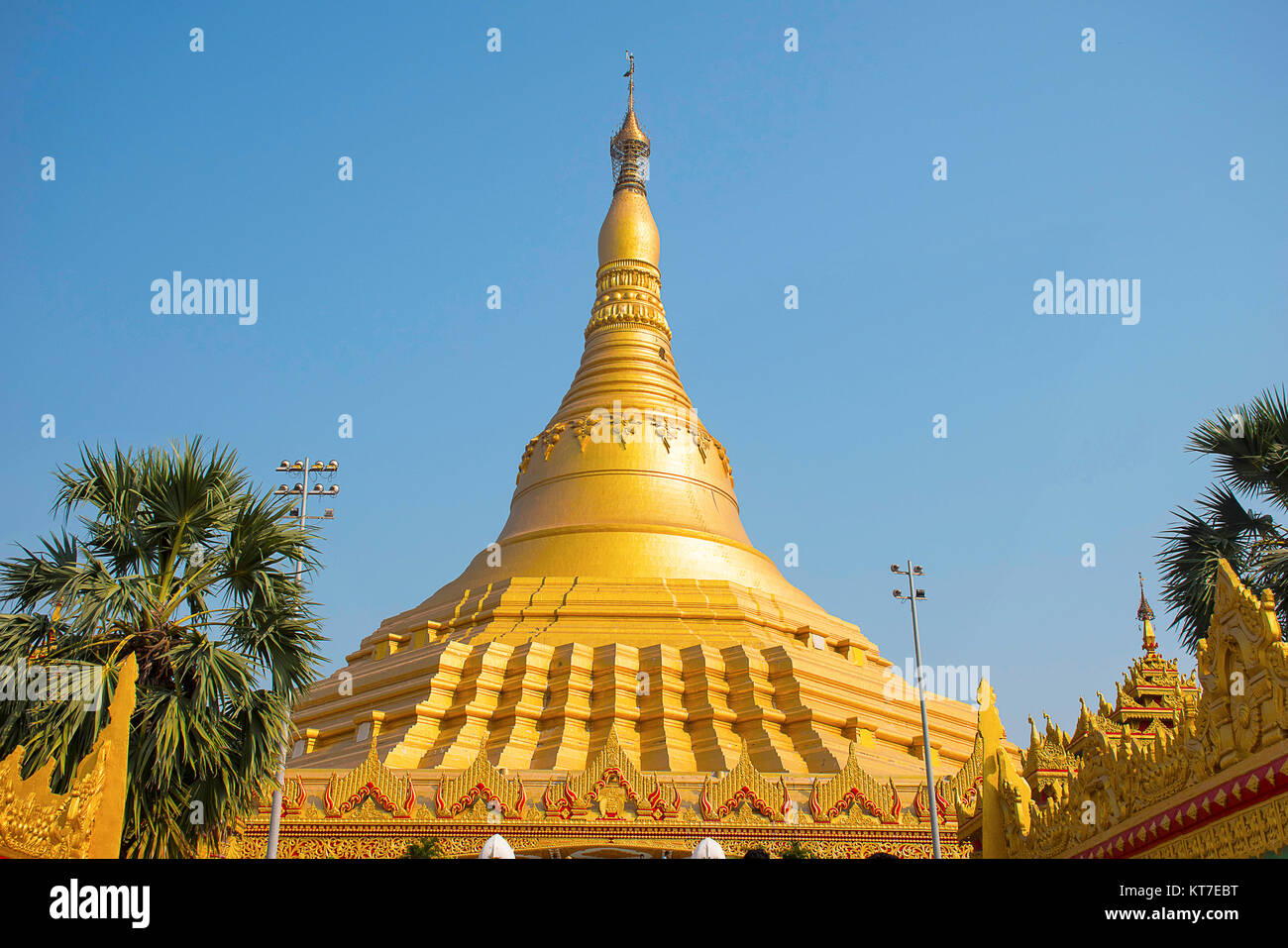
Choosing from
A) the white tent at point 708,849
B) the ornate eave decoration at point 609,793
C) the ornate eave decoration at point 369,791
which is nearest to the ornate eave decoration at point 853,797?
the ornate eave decoration at point 609,793

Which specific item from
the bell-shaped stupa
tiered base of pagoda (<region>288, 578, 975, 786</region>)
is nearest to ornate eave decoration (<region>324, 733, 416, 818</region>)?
the bell-shaped stupa

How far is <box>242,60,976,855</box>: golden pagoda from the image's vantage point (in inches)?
787

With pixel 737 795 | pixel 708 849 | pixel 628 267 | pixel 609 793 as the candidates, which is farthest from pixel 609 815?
pixel 628 267

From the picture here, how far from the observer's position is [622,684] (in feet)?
85.4

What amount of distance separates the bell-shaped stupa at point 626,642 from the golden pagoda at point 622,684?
0.21ft

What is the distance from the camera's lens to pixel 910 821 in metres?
20.1

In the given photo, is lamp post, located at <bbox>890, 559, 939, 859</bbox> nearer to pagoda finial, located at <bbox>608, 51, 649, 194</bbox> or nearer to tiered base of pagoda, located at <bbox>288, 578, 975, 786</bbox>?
tiered base of pagoda, located at <bbox>288, 578, 975, 786</bbox>

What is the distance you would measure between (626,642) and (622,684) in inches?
101

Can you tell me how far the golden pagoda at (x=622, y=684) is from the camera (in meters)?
20.0

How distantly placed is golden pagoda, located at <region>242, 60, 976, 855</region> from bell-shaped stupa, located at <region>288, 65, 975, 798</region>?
0.06m

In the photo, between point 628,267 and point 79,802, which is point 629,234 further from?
point 79,802

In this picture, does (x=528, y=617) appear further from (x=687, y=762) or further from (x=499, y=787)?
(x=499, y=787)
